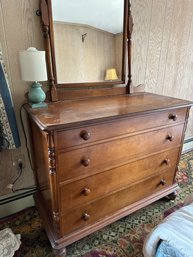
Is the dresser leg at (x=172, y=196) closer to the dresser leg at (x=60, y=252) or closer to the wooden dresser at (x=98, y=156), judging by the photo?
the wooden dresser at (x=98, y=156)

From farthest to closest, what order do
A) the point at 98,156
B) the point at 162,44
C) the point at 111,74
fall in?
1. the point at 162,44
2. the point at 111,74
3. the point at 98,156

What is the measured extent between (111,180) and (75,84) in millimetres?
797

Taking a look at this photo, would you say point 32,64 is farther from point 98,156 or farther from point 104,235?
point 104,235

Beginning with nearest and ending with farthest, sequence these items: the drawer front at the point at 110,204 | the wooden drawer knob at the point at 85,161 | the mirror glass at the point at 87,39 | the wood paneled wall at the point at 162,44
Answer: the wooden drawer knob at the point at 85,161 → the drawer front at the point at 110,204 → the mirror glass at the point at 87,39 → the wood paneled wall at the point at 162,44

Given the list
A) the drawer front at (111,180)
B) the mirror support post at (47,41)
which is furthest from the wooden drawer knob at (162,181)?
the mirror support post at (47,41)

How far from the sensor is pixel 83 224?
51.7 inches

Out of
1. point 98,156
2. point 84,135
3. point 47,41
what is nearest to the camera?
point 84,135

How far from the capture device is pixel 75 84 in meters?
1.50

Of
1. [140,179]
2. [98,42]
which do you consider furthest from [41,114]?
[140,179]

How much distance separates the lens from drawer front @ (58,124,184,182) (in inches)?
42.9

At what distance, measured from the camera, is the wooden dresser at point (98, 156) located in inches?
41.6

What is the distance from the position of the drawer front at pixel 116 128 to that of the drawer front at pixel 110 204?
1.61ft

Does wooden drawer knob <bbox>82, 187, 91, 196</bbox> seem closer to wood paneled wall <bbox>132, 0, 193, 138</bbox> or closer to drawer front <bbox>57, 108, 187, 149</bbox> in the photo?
drawer front <bbox>57, 108, 187, 149</bbox>

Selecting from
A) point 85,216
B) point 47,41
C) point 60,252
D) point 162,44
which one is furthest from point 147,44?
point 60,252
